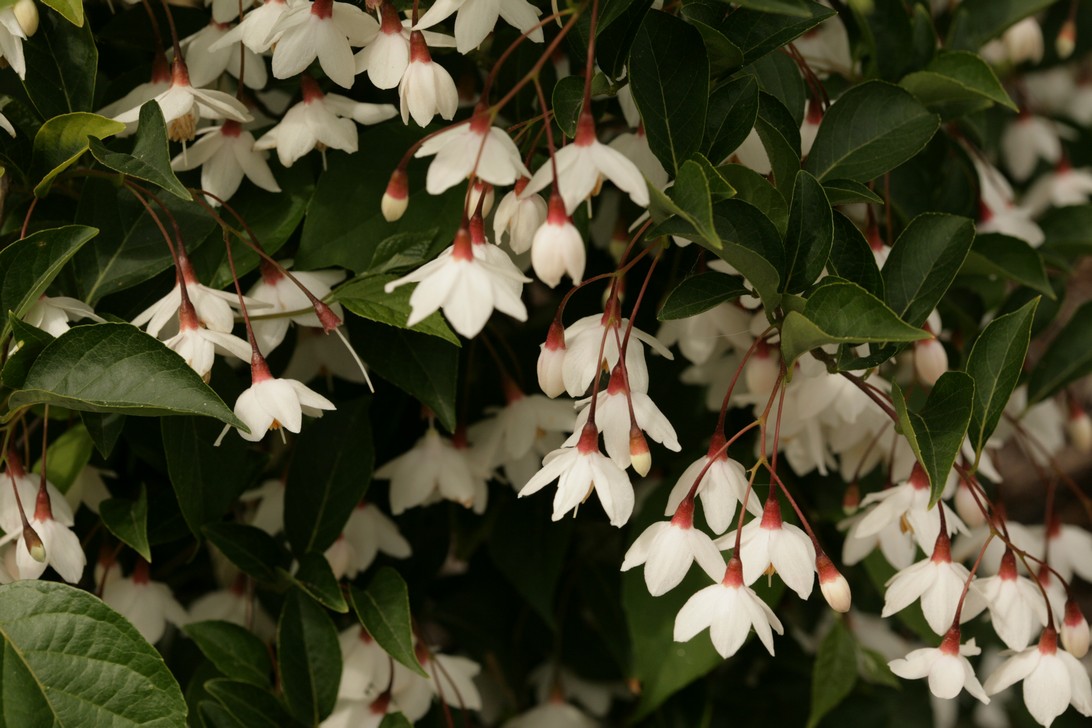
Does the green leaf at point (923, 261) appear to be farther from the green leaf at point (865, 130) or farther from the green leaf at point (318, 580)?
the green leaf at point (318, 580)

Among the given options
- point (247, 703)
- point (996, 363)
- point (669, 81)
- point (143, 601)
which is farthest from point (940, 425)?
point (143, 601)

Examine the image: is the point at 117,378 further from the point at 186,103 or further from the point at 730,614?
the point at 730,614

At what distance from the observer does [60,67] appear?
0.93 m

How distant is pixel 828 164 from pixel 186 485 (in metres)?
0.63

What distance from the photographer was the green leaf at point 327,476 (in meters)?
1.06

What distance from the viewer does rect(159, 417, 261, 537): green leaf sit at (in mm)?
920

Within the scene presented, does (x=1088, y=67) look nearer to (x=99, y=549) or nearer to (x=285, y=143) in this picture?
(x=285, y=143)

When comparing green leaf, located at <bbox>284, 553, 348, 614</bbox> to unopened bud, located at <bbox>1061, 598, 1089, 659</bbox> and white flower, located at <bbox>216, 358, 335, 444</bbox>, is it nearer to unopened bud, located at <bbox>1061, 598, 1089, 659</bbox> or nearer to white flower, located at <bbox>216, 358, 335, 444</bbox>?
white flower, located at <bbox>216, 358, 335, 444</bbox>

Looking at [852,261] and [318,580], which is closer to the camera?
[852,261]

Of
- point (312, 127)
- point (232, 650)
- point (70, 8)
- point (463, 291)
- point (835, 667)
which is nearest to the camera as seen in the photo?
point (463, 291)

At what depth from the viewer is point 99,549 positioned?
3.77 ft

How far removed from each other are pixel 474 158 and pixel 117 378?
0.30 meters

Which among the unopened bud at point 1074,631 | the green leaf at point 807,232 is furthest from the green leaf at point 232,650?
the unopened bud at point 1074,631

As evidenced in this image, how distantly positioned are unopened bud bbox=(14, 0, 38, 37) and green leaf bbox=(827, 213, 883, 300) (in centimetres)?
66
